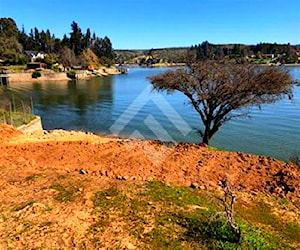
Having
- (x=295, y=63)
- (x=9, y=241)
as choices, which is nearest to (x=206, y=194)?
(x=9, y=241)

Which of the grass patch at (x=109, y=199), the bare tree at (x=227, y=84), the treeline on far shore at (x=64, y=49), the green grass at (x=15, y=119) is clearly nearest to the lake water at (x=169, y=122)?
the bare tree at (x=227, y=84)

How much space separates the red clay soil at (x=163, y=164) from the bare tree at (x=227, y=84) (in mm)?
4007

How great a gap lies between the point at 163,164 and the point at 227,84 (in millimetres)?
6529

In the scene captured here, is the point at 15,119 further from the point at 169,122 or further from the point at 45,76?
the point at 45,76

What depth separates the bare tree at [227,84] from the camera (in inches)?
595

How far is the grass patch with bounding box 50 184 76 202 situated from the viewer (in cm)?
845

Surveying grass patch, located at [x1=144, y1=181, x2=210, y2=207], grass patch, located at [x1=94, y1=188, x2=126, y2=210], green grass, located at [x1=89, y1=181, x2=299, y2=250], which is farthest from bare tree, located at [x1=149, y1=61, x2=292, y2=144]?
grass patch, located at [x1=94, y1=188, x2=126, y2=210]

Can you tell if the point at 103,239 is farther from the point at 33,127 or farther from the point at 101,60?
the point at 101,60

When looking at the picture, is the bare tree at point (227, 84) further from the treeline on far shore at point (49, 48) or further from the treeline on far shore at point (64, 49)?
the treeline on far shore at point (49, 48)

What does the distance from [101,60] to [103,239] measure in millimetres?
144110

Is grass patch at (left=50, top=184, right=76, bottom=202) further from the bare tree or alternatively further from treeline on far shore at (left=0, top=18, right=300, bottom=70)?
treeline on far shore at (left=0, top=18, right=300, bottom=70)

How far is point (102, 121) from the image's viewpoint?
109 feet

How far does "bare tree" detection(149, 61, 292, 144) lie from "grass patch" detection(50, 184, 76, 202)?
9089mm

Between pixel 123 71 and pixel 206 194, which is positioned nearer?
pixel 206 194
